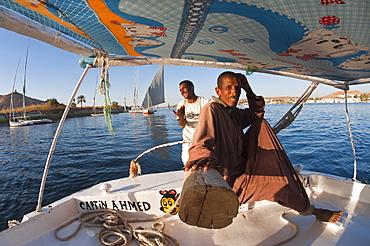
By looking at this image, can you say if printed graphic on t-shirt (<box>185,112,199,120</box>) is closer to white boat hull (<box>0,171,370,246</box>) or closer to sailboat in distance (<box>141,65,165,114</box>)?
white boat hull (<box>0,171,370,246</box>)

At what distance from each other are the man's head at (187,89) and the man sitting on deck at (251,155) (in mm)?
1326

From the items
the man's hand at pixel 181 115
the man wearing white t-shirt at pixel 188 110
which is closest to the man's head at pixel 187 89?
the man wearing white t-shirt at pixel 188 110

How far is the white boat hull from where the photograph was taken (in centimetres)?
212

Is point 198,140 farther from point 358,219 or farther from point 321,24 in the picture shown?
point 358,219

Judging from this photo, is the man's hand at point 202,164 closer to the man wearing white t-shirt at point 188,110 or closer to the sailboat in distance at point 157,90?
the man wearing white t-shirt at point 188,110

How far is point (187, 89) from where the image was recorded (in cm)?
323

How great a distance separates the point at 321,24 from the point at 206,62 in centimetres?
169

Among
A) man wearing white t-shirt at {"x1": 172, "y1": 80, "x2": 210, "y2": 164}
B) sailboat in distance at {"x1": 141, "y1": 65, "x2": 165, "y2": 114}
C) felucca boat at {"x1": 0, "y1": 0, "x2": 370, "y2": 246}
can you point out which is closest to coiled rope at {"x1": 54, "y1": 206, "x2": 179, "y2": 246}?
felucca boat at {"x1": 0, "y1": 0, "x2": 370, "y2": 246}

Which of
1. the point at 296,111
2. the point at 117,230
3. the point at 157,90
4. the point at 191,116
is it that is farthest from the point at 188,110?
the point at 157,90

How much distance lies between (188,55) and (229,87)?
1399 millimetres

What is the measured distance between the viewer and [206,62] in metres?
3.01

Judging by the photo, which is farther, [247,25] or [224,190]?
[247,25]

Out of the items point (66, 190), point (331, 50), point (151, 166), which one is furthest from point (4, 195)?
point (331, 50)

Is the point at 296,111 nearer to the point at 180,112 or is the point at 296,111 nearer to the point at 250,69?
the point at 250,69
